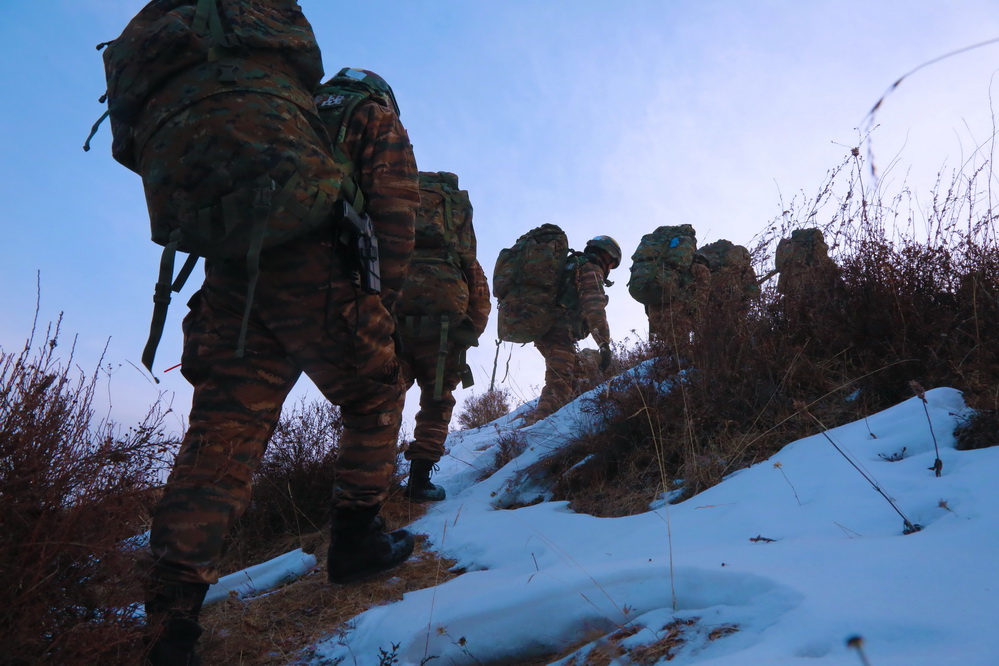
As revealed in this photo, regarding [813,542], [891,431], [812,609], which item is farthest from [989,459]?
[812,609]

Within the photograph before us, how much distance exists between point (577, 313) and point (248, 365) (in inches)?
214

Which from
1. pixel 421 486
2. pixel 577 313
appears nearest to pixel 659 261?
pixel 577 313

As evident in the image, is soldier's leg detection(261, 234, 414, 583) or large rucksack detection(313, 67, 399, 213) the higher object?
large rucksack detection(313, 67, 399, 213)

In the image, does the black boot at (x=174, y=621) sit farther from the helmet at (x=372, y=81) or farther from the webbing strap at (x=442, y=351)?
the webbing strap at (x=442, y=351)

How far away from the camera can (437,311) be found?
3830 millimetres

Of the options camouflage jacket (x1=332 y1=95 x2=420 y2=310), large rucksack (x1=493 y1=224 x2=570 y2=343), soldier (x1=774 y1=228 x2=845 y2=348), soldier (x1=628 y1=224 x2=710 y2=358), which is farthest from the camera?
soldier (x1=628 y1=224 x2=710 y2=358)

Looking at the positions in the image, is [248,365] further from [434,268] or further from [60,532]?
[434,268]

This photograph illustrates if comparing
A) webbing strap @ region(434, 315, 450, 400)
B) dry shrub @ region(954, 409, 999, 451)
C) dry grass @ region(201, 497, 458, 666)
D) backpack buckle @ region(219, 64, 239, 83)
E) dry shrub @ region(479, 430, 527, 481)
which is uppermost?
backpack buckle @ region(219, 64, 239, 83)

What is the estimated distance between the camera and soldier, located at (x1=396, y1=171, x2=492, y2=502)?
382cm

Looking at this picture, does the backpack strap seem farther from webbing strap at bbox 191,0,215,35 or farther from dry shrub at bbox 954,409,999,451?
dry shrub at bbox 954,409,999,451

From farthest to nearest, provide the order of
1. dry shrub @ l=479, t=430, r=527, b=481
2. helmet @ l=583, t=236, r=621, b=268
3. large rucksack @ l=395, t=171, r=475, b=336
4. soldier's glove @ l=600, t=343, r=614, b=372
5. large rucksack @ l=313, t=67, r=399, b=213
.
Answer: helmet @ l=583, t=236, r=621, b=268 → soldier's glove @ l=600, t=343, r=614, b=372 → dry shrub @ l=479, t=430, r=527, b=481 → large rucksack @ l=395, t=171, r=475, b=336 → large rucksack @ l=313, t=67, r=399, b=213

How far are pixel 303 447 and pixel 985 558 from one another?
347 centimetres

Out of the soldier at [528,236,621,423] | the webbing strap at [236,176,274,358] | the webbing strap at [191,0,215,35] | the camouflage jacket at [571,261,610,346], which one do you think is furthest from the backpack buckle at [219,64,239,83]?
the soldier at [528,236,621,423]

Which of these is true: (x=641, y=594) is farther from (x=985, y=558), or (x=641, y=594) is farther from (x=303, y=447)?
(x=303, y=447)
